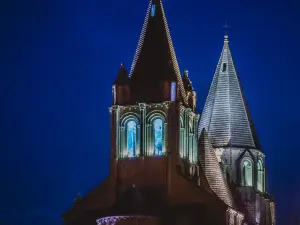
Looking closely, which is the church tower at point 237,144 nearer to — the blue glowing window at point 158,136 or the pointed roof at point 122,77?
the blue glowing window at point 158,136

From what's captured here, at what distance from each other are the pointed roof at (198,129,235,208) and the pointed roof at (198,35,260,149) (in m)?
5.06

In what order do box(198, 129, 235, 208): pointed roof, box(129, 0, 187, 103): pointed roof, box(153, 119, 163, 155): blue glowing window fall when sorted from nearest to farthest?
box(153, 119, 163, 155): blue glowing window < box(129, 0, 187, 103): pointed roof < box(198, 129, 235, 208): pointed roof

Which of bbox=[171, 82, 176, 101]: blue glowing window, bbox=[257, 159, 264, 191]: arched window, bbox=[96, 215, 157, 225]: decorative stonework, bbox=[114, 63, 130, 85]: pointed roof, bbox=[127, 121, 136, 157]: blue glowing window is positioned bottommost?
bbox=[96, 215, 157, 225]: decorative stonework

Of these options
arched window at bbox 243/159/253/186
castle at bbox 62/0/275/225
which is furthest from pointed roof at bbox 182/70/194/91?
arched window at bbox 243/159/253/186

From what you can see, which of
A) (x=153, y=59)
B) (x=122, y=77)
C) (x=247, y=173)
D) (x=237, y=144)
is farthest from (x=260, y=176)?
(x=122, y=77)

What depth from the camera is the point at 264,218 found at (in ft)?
264

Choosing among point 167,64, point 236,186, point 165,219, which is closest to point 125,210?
point 165,219

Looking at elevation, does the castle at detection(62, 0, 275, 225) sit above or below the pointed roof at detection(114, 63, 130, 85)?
below

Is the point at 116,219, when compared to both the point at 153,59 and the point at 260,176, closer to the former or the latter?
the point at 153,59

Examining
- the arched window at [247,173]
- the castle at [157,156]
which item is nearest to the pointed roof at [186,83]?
the castle at [157,156]

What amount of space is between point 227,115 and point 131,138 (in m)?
13.1

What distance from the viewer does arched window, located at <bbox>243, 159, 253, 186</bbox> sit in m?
79.6

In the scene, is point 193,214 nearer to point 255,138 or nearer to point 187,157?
point 187,157

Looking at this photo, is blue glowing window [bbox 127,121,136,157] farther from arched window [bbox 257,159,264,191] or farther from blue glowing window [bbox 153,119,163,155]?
arched window [bbox 257,159,264,191]
